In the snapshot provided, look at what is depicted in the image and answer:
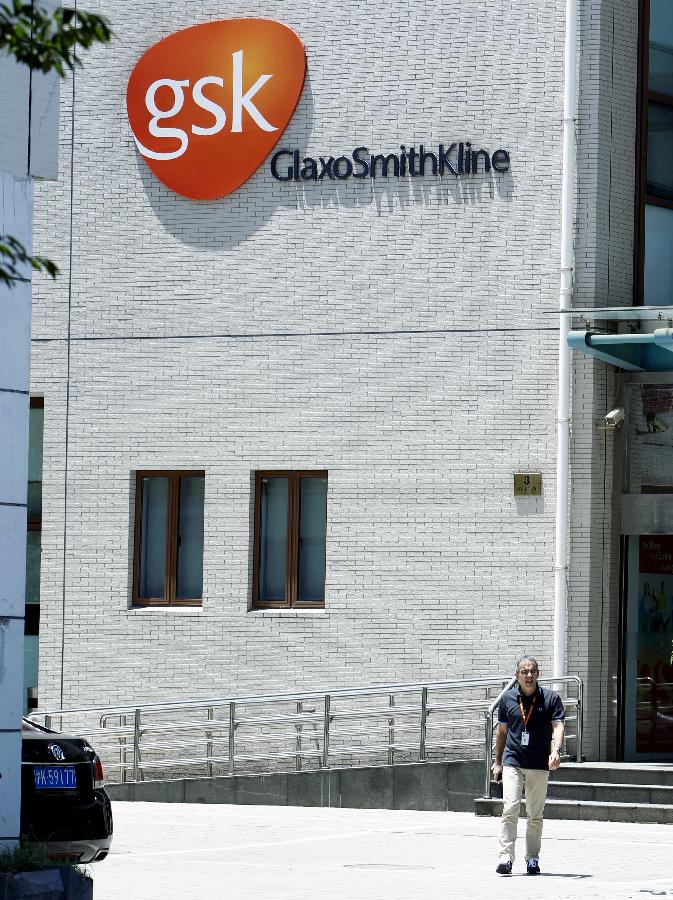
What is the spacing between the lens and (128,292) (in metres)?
22.8

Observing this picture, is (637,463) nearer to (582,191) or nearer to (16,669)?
A: (582,191)

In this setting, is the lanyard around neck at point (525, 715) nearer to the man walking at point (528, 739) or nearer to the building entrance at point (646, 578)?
the man walking at point (528, 739)

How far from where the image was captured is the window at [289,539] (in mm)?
21953

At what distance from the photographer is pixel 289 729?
2128cm

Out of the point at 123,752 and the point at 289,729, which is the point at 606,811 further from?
A: the point at 123,752

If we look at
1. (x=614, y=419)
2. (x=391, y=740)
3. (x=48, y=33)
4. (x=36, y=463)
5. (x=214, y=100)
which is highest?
(x=214, y=100)

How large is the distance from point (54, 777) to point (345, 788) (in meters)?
8.61

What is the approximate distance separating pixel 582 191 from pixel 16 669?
1149 cm

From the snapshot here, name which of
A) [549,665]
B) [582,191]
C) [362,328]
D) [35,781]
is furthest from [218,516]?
[35,781]

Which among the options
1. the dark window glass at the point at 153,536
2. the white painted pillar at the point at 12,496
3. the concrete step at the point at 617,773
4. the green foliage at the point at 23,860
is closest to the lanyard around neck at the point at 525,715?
the white painted pillar at the point at 12,496

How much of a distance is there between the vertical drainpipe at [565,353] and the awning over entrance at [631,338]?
0.31 metres

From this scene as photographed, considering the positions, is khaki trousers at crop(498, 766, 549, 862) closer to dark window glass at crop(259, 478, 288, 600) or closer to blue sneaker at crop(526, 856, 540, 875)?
blue sneaker at crop(526, 856, 540, 875)

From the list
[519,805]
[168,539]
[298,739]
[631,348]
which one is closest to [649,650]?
[631,348]

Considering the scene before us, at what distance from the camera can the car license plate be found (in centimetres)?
1198
